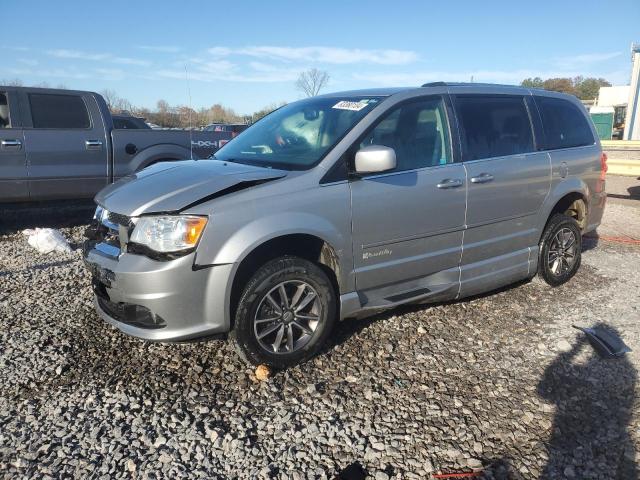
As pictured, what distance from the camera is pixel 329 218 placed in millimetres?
3307

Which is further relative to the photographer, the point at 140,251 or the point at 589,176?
the point at 589,176

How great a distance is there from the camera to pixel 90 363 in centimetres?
339

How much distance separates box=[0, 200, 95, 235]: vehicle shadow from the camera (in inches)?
298

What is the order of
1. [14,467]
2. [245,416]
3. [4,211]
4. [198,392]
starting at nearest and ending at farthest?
[14,467] → [245,416] → [198,392] → [4,211]

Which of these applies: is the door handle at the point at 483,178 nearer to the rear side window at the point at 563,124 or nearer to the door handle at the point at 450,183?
the door handle at the point at 450,183

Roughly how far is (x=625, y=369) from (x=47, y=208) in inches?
357

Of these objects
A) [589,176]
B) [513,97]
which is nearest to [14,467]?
[513,97]

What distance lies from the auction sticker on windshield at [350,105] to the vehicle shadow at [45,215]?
5.36 metres

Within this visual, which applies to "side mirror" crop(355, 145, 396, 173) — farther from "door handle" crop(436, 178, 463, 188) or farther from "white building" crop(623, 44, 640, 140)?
"white building" crop(623, 44, 640, 140)

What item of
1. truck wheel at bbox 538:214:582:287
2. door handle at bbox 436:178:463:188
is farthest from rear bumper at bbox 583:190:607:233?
door handle at bbox 436:178:463:188

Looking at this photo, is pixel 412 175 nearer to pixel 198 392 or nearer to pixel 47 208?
pixel 198 392

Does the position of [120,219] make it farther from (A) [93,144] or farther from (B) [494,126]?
(A) [93,144]

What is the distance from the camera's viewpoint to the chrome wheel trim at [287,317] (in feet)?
10.6

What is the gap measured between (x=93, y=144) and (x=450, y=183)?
5.51 m
